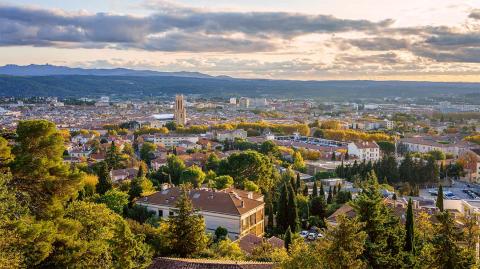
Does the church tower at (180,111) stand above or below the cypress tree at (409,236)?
below

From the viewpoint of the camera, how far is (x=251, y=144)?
7994 cm

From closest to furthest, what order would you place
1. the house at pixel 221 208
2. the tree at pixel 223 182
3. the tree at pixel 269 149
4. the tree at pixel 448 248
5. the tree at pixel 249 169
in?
the tree at pixel 448 248 → the house at pixel 221 208 → the tree at pixel 223 182 → the tree at pixel 249 169 → the tree at pixel 269 149

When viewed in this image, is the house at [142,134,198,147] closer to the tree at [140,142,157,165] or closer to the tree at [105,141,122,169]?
the tree at [140,142,157,165]

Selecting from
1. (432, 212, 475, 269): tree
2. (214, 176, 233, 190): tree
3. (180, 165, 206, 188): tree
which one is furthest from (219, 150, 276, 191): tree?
(432, 212, 475, 269): tree

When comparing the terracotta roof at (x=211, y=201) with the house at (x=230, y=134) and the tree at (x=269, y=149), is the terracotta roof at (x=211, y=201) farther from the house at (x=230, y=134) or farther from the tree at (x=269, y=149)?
the house at (x=230, y=134)

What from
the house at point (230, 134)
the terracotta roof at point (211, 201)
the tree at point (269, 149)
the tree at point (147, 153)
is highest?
the terracotta roof at point (211, 201)

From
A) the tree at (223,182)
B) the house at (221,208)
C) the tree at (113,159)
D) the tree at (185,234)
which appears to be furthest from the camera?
the tree at (113,159)

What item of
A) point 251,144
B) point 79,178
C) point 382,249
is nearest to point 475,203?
point 382,249

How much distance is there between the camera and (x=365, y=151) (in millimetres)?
76125

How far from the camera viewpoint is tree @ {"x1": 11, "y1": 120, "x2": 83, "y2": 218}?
15.7 meters

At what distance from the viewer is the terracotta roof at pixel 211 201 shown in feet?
99.6

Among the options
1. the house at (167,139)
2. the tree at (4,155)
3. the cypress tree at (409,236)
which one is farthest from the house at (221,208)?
the house at (167,139)

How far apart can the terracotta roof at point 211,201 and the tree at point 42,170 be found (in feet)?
45.6

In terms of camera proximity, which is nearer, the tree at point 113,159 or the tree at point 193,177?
the tree at point 193,177
